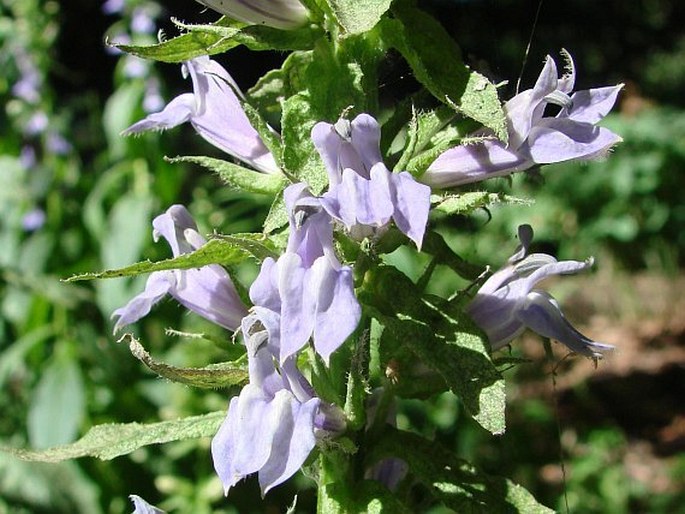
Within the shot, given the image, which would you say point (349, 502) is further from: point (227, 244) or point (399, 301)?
point (227, 244)

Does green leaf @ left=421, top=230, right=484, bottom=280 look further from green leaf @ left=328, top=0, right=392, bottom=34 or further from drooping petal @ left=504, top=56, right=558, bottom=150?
green leaf @ left=328, top=0, right=392, bottom=34

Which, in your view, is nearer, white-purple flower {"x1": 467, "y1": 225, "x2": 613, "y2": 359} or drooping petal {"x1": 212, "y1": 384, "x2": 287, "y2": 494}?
drooping petal {"x1": 212, "y1": 384, "x2": 287, "y2": 494}

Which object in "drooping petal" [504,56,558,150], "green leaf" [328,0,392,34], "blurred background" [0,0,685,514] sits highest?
"green leaf" [328,0,392,34]

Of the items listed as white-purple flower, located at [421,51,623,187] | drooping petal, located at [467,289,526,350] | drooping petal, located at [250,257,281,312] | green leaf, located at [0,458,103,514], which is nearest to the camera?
drooping petal, located at [250,257,281,312]

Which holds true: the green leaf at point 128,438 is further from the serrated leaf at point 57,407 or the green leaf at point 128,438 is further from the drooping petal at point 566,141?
the serrated leaf at point 57,407

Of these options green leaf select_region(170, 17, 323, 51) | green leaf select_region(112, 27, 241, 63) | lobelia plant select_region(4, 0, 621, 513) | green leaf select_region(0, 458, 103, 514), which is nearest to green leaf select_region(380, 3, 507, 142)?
lobelia plant select_region(4, 0, 621, 513)

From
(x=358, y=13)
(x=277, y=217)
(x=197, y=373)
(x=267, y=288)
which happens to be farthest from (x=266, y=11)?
(x=197, y=373)

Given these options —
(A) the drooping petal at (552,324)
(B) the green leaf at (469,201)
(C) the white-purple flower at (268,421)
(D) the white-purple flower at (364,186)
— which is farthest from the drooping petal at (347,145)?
(A) the drooping petal at (552,324)
